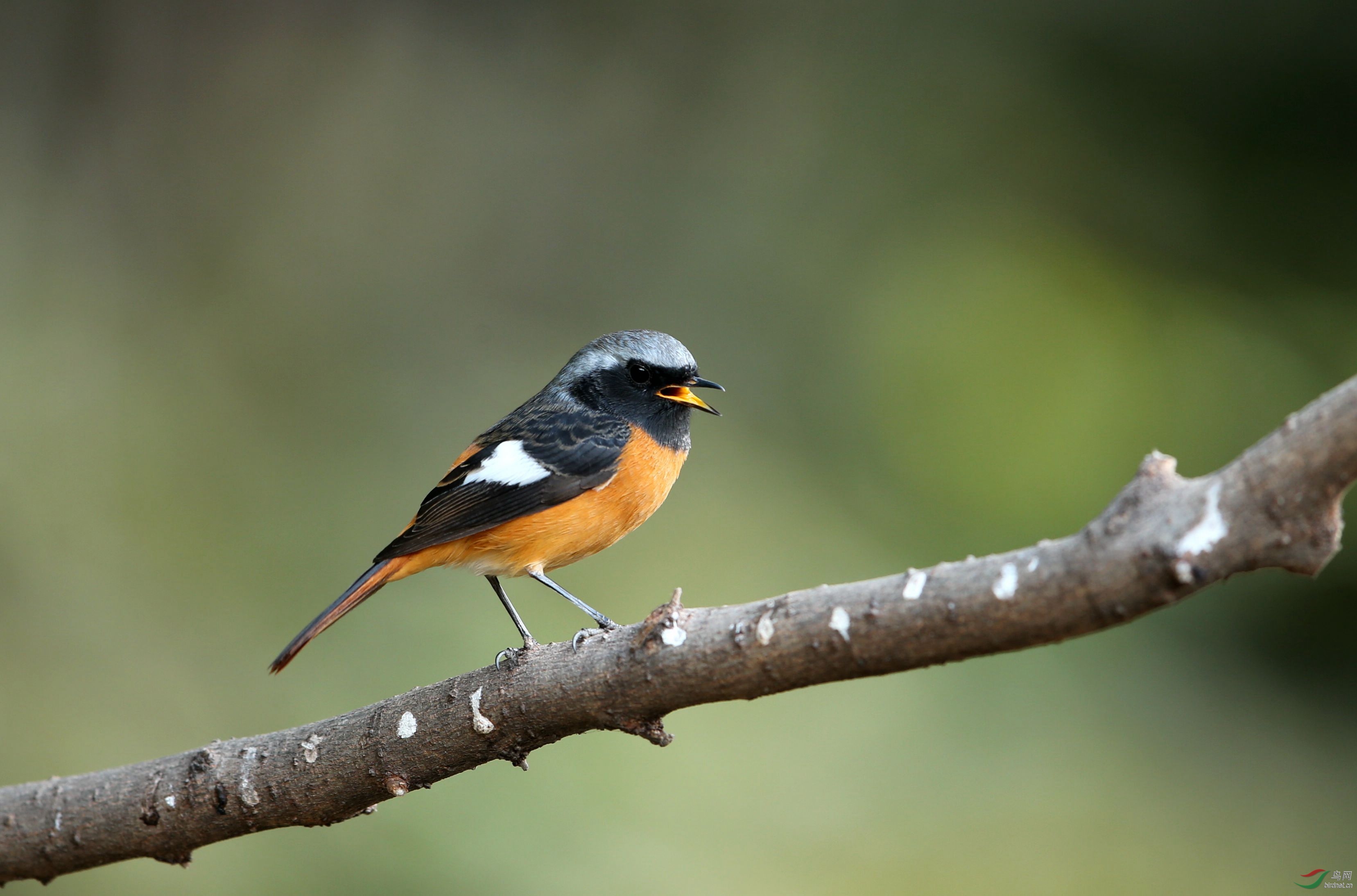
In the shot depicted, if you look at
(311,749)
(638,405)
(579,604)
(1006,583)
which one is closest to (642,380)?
(638,405)

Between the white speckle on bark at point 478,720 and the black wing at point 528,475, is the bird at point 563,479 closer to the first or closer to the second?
the black wing at point 528,475

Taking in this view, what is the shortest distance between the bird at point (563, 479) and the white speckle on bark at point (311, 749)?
0.36 meters

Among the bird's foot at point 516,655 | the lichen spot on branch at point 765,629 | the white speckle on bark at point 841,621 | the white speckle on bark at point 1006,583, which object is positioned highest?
the bird's foot at point 516,655

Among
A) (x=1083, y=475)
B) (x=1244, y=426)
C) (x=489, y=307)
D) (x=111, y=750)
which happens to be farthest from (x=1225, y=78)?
(x=111, y=750)

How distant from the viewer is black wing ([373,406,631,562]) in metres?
2.79

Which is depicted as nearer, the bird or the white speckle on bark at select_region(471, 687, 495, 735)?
the white speckle on bark at select_region(471, 687, 495, 735)

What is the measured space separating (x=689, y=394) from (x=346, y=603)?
115cm

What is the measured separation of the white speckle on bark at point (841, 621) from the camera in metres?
1.66

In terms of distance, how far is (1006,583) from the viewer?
155 cm

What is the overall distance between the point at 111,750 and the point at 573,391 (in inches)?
123

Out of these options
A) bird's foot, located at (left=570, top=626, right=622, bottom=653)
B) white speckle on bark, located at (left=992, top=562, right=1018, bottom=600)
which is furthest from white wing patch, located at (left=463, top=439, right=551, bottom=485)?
white speckle on bark, located at (left=992, top=562, right=1018, bottom=600)

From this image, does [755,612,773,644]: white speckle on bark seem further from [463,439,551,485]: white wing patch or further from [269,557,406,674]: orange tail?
[269,557,406,674]: orange tail

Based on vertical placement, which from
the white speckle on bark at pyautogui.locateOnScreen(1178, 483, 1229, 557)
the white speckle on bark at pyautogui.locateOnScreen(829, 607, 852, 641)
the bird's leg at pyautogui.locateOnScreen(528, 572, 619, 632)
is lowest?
the white speckle on bark at pyautogui.locateOnScreen(1178, 483, 1229, 557)

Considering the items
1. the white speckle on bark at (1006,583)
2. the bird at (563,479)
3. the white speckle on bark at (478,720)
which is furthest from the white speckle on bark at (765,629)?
the bird at (563,479)
